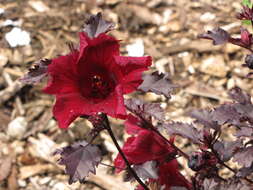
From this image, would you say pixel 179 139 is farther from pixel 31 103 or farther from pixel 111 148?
pixel 31 103

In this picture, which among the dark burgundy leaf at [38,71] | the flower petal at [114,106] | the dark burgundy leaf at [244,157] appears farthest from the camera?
the dark burgundy leaf at [244,157]

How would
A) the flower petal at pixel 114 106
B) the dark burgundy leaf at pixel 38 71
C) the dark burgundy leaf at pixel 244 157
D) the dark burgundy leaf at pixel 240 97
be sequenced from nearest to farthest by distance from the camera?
the flower petal at pixel 114 106 < the dark burgundy leaf at pixel 38 71 < the dark burgundy leaf at pixel 244 157 < the dark burgundy leaf at pixel 240 97

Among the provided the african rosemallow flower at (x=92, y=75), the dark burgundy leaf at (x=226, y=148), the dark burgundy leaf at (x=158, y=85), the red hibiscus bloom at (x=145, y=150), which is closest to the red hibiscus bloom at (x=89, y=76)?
the african rosemallow flower at (x=92, y=75)

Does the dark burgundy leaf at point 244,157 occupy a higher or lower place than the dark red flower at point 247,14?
lower

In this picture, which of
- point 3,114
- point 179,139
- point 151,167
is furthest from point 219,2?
point 151,167

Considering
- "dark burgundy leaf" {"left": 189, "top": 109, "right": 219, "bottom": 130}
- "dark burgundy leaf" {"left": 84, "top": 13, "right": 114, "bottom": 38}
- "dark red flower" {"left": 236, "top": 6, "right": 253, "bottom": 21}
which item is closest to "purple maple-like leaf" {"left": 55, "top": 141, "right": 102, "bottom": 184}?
"dark burgundy leaf" {"left": 84, "top": 13, "right": 114, "bottom": 38}

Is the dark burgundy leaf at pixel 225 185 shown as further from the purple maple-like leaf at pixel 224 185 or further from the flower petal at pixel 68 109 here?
the flower petal at pixel 68 109

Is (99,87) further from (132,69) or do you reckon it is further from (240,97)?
(240,97)

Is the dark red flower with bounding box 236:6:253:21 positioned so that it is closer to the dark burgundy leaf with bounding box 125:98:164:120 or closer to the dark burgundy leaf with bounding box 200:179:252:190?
the dark burgundy leaf with bounding box 125:98:164:120
